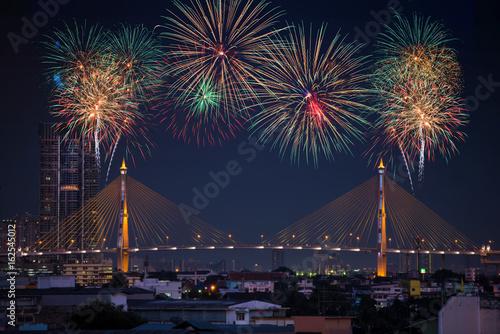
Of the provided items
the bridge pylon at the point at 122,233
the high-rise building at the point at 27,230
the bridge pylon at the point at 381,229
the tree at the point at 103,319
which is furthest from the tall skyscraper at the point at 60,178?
the tree at the point at 103,319

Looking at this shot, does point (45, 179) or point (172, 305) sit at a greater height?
point (45, 179)

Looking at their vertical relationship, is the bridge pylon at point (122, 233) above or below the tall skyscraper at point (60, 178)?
below

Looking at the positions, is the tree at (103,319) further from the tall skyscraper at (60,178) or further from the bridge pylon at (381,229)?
the tall skyscraper at (60,178)

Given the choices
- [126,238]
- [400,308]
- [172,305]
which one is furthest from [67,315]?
[126,238]

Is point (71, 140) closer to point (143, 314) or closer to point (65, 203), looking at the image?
point (65, 203)

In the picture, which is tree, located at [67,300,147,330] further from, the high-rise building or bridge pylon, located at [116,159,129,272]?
the high-rise building

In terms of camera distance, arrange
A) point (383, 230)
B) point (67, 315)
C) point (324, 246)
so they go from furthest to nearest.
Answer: point (324, 246) < point (383, 230) < point (67, 315)

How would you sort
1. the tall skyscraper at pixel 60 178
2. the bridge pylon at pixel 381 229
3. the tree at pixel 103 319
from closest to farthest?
the tree at pixel 103 319, the bridge pylon at pixel 381 229, the tall skyscraper at pixel 60 178
